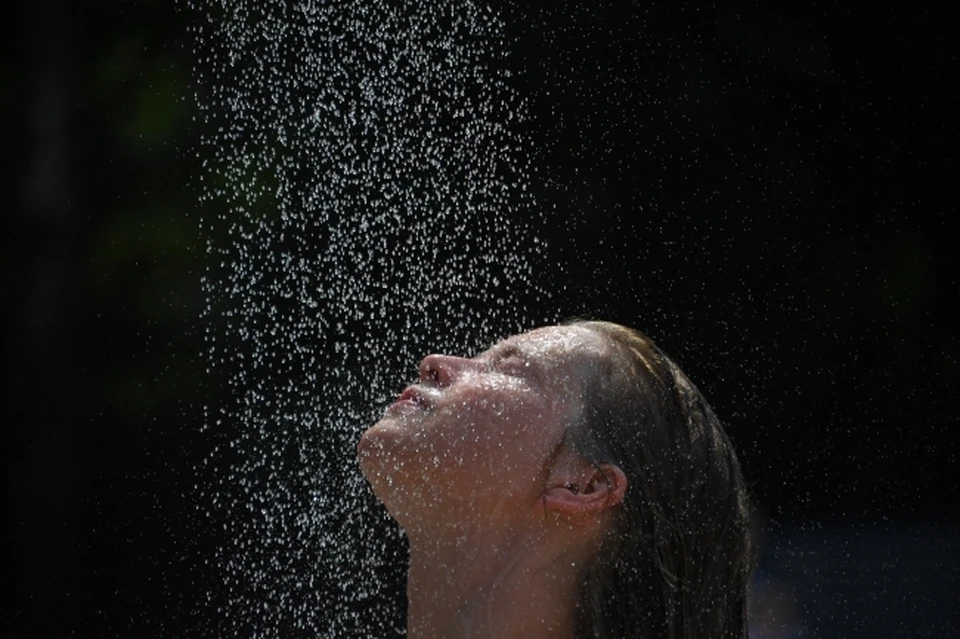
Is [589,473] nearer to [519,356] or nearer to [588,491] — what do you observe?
[588,491]

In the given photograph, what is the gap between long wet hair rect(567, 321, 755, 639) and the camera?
8.76 ft

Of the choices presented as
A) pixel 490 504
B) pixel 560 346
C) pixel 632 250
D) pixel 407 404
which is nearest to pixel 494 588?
pixel 490 504

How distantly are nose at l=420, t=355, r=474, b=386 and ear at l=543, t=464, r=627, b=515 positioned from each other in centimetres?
26

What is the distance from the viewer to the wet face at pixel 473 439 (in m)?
2.62

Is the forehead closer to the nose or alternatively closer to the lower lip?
the nose

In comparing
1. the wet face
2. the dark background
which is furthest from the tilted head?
the dark background

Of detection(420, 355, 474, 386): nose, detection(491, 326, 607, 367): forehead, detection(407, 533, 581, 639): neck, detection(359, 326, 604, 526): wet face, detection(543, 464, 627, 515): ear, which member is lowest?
detection(407, 533, 581, 639): neck

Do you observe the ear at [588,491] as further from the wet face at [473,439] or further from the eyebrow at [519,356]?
the eyebrow at [519,356]

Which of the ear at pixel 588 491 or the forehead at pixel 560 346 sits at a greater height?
the forehead at pixel 560 346

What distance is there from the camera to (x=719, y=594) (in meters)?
2.73

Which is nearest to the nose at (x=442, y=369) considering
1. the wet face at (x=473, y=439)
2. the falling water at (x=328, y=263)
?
the wet face at (x=473, y=439)

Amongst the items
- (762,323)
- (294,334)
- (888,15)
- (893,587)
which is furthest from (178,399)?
(888,15)

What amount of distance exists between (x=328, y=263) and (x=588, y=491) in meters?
2.38

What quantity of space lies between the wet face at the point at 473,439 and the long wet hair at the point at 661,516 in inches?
2.4
